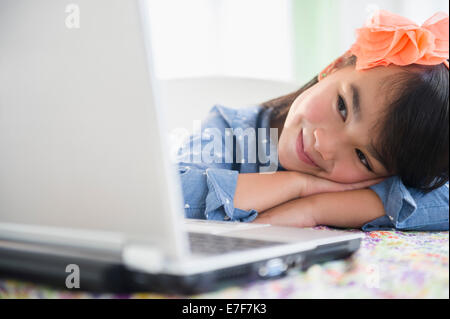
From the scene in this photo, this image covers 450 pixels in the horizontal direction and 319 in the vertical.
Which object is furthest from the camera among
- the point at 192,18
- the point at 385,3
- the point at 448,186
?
the point at 192,18

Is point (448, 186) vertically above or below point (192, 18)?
below

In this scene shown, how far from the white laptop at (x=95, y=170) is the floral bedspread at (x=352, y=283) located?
2 cm

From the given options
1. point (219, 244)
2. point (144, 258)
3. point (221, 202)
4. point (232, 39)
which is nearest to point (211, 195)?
point (221, 202)

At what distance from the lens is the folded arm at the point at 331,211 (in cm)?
82

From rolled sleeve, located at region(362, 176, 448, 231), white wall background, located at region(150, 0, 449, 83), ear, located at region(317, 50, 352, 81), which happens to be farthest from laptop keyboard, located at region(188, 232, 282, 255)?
white wall background, located at region(150, 0, 449, 83)

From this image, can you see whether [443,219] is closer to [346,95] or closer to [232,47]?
[346,95]

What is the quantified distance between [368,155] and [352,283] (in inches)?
20.8

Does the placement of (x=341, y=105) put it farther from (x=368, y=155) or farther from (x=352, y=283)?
(x=352, y=283)

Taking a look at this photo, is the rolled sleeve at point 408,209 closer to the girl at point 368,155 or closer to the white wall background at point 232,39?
the girl at point 368,155

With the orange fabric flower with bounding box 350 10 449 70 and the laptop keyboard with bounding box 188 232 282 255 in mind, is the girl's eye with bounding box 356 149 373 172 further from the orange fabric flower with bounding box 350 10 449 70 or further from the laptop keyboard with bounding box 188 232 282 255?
the laptop keyboard with bounding box 188 232 282 255

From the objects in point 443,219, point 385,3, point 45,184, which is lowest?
point 443,219

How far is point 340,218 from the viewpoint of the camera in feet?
2.76

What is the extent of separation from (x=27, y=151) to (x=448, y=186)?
873 millimetres

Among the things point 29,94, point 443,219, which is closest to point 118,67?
point 29,94
